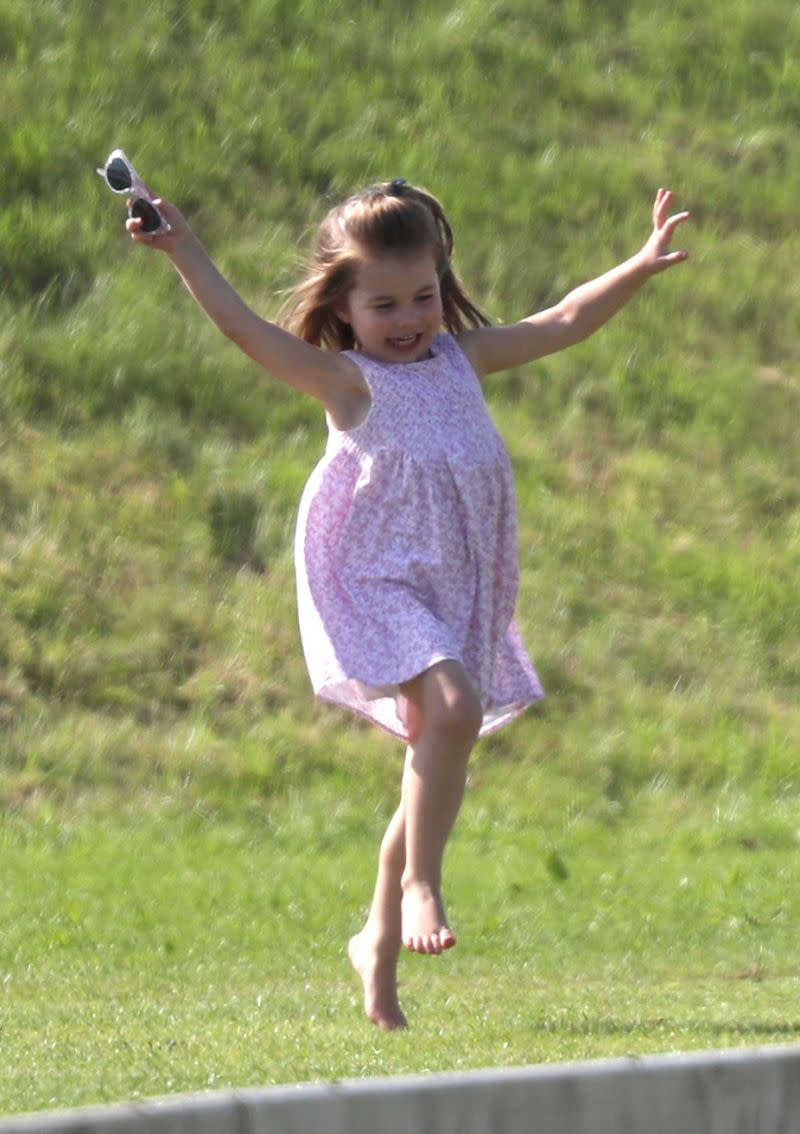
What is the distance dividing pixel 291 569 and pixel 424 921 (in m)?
6.79

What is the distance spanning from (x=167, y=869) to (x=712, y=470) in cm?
493

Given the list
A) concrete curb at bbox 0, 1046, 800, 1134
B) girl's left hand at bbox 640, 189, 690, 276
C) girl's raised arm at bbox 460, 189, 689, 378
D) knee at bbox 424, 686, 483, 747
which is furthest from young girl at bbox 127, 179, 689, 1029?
concrete curb at bbox 0, 1046, 800, 1134

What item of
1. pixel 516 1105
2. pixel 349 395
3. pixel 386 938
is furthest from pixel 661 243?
pixel 516 1105

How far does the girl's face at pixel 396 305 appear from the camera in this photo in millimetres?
5453


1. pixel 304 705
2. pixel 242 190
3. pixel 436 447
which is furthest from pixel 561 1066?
pixel 242 190

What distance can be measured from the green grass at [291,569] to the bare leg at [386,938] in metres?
0.09

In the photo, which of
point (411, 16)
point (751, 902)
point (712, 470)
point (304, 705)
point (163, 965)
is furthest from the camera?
point (411, 16)

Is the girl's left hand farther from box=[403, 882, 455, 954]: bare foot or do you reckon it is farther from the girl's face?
box=[403, 882, 455, 954]: bare foot

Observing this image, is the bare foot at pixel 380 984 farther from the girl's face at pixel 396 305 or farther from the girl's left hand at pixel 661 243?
the girl's left hand at pixel 661 243

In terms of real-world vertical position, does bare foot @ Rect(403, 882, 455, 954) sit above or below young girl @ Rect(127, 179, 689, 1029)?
below

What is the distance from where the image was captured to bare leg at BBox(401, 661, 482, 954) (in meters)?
5.09

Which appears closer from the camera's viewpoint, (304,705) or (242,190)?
(304,705)

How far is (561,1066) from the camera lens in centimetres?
271

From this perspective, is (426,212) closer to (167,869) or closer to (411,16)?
(167,869)
